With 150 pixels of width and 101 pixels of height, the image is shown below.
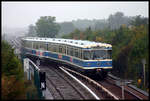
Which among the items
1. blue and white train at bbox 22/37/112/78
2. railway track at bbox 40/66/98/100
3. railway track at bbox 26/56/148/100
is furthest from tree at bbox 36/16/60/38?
railway track at bbox 26/56/148/100

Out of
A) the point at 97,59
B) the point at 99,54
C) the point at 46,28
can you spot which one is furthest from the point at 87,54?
the point at 46,28

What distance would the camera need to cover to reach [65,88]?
66.5ft

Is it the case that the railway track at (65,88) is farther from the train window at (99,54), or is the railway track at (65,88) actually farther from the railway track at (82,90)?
the train window at (99,54)

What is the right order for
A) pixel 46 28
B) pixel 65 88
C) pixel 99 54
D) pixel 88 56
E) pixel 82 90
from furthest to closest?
1. pixel 46 28
2. pixel 99 54
3. pixel 88 56
4. pixel 65 88
5. pixel 82 90

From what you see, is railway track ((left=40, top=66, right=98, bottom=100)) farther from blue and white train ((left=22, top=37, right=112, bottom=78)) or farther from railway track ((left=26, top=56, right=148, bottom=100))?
blue and white train ((left=22, top=37, right=112, bottom=78))

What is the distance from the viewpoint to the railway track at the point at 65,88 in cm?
1762

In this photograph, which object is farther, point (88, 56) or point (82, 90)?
point (88, 56)

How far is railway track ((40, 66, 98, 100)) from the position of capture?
17.6m

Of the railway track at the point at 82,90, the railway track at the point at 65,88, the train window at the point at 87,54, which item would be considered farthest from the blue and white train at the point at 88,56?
the railway track at the point at 65,88

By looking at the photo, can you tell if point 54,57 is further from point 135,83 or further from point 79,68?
point 135,83

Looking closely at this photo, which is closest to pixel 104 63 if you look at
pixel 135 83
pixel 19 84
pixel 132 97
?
pixel 135 83

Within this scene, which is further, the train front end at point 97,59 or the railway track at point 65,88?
the train front end at point 97,59

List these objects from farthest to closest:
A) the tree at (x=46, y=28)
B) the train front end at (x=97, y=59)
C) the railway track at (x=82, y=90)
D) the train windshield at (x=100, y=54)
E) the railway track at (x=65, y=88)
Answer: the tree at (x=46, y=28) → the train windshield at (x=100, y=54) → the train front end at (x=97, y=59) → the railway track at (x=65, y=88) → the railway track at (x=82, y=90)

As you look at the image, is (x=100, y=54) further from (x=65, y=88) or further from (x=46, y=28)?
(x=46, y=28)
